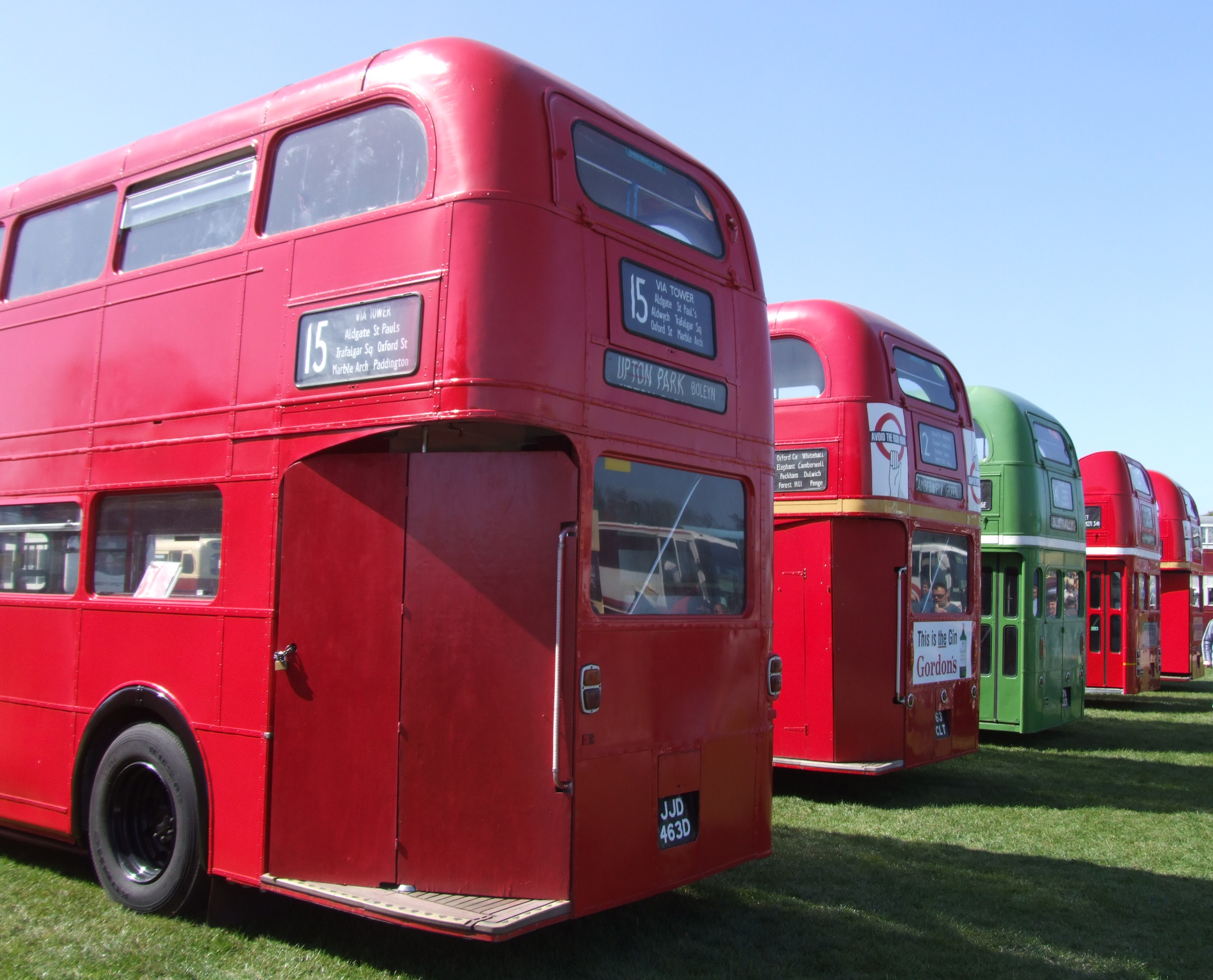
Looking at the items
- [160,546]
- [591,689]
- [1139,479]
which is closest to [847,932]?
[591,689]

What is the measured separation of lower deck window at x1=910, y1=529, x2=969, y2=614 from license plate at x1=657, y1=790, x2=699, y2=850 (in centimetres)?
507

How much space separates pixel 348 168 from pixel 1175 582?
A: 77.9ft

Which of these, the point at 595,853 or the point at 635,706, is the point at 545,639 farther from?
the point at 595,853

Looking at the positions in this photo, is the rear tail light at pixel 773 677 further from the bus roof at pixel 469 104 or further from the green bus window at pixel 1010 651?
the green bus window at pixel 1010 651

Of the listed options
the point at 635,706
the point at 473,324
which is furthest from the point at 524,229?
the point at 635,706

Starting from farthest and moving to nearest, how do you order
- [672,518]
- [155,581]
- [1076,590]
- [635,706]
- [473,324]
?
[1076,590] → [155,581] → [672,518] → [635,706] → [473,324]

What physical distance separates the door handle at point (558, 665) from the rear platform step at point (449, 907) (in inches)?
20.3

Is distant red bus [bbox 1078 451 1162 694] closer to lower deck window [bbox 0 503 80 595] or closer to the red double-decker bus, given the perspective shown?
the red double-decker bus

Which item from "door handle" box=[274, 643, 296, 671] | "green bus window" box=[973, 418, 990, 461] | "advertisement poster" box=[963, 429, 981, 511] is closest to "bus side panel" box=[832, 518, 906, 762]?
"advertisement poster" box=[963, 429, 981, 511]

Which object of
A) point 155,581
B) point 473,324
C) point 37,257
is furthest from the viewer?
point 37,257

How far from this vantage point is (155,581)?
648 centimetres

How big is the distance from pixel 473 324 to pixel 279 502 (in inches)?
59.0

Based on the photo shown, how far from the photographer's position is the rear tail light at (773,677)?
6.57 m

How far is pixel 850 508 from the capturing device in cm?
1010
